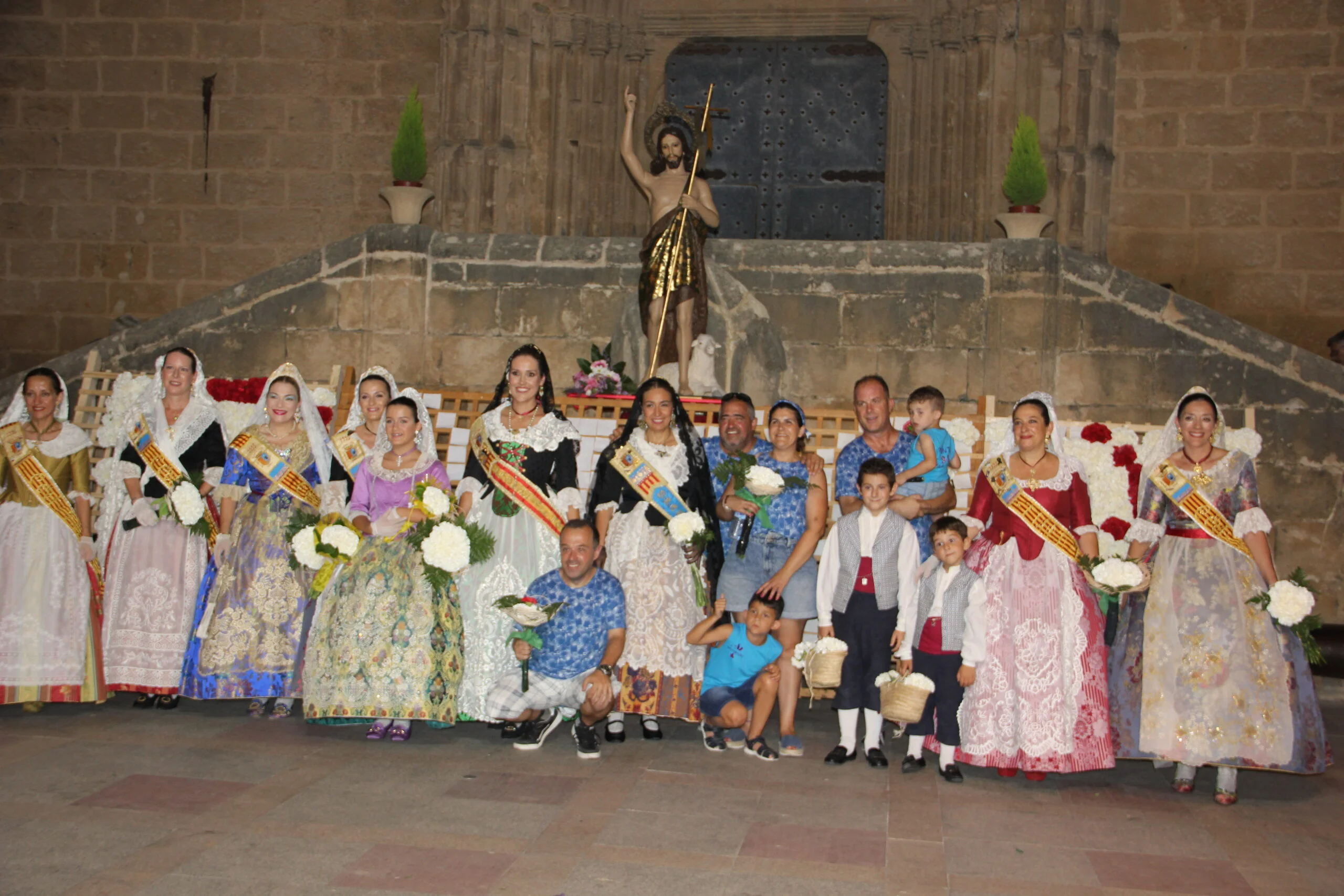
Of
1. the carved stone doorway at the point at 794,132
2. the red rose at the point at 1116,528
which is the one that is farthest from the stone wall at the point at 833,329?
the carved stone doorway at the point at 794,132

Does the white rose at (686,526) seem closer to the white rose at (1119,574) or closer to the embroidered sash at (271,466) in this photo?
the white rose at (1119,574)

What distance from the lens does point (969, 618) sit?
5254 millimetres

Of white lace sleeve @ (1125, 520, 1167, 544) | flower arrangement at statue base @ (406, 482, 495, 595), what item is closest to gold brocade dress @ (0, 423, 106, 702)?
flower arrangement at statue base @ (406, 482, 495, 595)

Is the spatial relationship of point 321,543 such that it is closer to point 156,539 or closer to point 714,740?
point 156,539

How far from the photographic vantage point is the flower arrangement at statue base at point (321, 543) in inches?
220


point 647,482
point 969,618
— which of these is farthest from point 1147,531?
point 647,482

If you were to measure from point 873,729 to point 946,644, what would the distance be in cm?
51

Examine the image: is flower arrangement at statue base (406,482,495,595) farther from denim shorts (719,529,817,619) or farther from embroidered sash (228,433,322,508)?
denim shorts (719,529,817,619)

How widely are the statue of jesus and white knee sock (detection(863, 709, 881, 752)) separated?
9.93 feet

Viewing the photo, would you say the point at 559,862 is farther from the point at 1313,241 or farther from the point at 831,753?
the point at 1313,241

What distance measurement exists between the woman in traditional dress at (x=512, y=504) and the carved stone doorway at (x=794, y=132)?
6476mm

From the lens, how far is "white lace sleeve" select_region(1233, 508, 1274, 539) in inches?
209

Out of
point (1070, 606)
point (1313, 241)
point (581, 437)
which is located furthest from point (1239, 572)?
point (1313, 241)

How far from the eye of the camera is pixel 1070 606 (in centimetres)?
534
